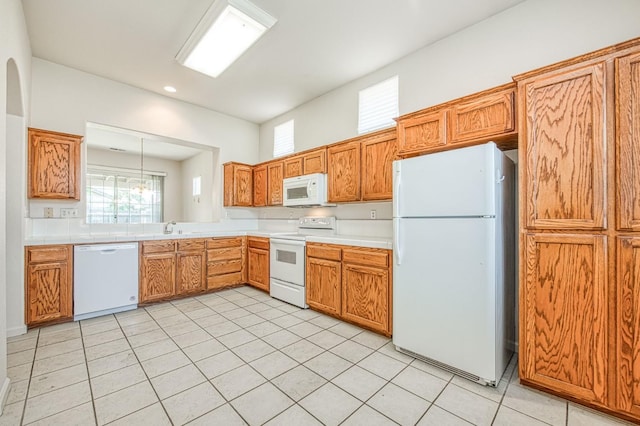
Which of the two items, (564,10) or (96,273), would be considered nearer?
(564,10)

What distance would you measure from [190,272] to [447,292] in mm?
3390

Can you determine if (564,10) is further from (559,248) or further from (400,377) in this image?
(400,377)

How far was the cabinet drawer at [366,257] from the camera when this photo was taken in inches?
106

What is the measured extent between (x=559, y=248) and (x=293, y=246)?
2657 mm

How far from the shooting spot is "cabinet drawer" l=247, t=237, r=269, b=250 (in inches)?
164

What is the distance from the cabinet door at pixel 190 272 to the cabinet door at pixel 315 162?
2.00 meters

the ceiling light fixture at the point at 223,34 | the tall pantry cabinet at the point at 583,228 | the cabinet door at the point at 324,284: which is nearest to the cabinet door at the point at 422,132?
the tall pantry cabinet at the point at 583,228

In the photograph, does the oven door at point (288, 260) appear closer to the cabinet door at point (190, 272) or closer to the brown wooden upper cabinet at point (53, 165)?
the cabinet door at point (190, 272)

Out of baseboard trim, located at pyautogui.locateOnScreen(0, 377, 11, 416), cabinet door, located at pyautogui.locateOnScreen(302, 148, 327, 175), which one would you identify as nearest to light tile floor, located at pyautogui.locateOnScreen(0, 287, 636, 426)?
baseboard trim, located at pyautogui.locateOnScreen(0, 377, 11, 416)

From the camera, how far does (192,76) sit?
3641 millimetres

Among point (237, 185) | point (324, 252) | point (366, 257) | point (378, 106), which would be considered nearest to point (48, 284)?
point (237, 185)

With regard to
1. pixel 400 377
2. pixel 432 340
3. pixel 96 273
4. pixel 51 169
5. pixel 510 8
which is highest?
pixel 510 8

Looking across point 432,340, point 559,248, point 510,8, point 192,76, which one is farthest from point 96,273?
point 510,8

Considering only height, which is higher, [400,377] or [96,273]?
[96,273]
